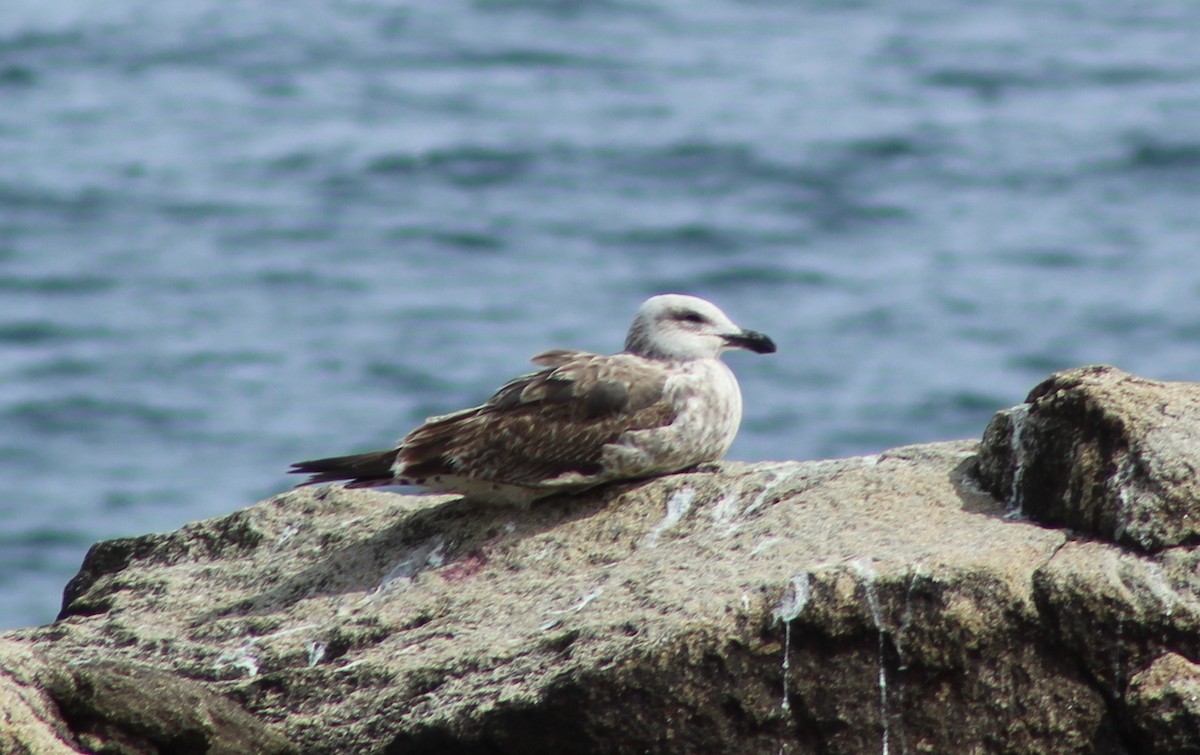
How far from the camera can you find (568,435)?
742 cm

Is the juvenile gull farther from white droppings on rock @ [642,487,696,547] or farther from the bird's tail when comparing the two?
white droppings on rock @ [642,487,696,547]

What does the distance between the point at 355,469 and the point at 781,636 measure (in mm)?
2151

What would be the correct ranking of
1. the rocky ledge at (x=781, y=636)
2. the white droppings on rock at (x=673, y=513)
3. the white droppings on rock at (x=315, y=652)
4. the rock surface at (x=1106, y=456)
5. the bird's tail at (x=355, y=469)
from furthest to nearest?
the bird's tail at (x=355, y=469)
the white droppings on rock at (x=673, y=513)
the white droppings on rock at (x=315, y=652)
the rock surface at (x=1106, y=456)
the rocky ledge at (x=781, y=636)

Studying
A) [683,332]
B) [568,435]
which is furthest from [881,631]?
[683,332]

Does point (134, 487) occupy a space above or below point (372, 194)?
below

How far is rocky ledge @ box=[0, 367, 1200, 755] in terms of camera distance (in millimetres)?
5957

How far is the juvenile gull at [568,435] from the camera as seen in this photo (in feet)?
A: 24.3

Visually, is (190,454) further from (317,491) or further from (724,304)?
(317,491)

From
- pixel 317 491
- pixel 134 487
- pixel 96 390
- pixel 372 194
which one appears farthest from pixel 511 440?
pixel 372 194

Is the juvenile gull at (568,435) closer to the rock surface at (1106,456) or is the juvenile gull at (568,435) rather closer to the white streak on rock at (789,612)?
the rock surface at (1106,456)

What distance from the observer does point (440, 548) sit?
7352 millimetres

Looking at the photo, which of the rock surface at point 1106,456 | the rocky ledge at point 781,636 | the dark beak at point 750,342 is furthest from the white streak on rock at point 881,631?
the dark beak at point 750,342

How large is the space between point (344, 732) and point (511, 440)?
1500mm

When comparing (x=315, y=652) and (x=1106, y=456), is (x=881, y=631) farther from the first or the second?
(x=315, y=652)
